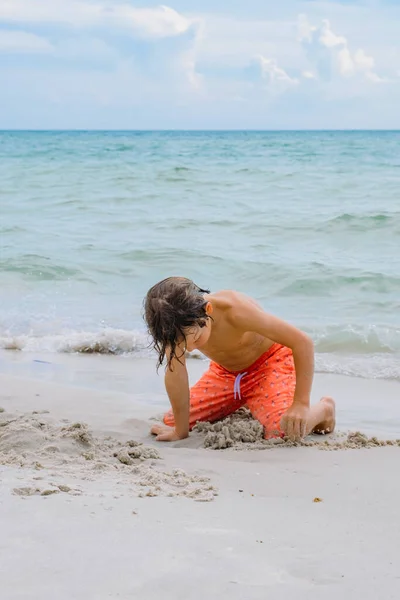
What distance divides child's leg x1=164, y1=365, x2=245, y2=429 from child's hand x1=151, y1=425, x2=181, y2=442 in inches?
4.2

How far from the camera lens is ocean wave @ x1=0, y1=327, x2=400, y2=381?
206 inches

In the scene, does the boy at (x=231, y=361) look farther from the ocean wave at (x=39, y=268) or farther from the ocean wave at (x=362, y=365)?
the ocean wave at (x=39, y=268)

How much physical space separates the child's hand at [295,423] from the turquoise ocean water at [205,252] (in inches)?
63.7

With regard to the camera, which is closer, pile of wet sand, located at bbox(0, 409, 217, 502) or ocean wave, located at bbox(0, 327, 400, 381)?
pile of wet sand, located at bbox(0, 409, 217, 502)

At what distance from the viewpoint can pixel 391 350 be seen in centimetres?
540

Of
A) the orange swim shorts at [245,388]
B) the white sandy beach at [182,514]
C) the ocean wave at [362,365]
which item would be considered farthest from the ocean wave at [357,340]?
the orange swim shorts at [245,388]

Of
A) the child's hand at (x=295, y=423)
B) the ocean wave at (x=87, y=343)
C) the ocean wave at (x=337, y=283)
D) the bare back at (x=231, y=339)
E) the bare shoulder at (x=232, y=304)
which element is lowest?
the ocean wave at (x=87, y=343)

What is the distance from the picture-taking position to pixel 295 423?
3348 mm

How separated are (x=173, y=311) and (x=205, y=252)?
599 centimetres

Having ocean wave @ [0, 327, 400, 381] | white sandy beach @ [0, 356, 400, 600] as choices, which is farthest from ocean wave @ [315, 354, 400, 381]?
white sandy beach @ [0, 356, 400, 600]

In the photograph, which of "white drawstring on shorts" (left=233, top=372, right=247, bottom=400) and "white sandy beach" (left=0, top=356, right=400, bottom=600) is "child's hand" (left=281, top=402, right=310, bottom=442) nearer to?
"white sandy beach" (left=0, top=356, right=400, bottom=600)

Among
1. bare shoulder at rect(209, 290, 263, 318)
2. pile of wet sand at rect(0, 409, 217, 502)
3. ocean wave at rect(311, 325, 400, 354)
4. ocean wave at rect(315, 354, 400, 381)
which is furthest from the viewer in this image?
ocean wave at rect(311, 325, 400, 354)

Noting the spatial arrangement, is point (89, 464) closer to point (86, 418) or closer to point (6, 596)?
point (86, 418)

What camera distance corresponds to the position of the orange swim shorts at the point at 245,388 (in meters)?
3.67
